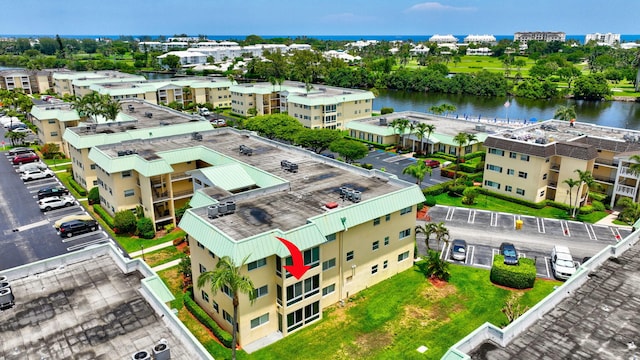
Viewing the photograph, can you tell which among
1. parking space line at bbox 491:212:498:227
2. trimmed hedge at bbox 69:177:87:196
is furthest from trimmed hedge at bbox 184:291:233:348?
parking space line at bbox 491:212:498:227

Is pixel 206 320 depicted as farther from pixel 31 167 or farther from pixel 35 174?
pixel 31 167

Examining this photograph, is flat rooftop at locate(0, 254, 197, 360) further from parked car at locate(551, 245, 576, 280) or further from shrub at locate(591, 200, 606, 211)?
shrub at locate(591, 200, 606, 211)

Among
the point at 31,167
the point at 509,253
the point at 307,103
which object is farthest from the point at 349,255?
the point at 307,103

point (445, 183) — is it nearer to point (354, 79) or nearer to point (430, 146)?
point (430, 146)

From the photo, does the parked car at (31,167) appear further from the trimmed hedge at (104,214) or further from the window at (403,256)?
the window at (403,256)

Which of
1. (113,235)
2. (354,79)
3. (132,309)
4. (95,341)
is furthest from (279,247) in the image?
(354,79)
